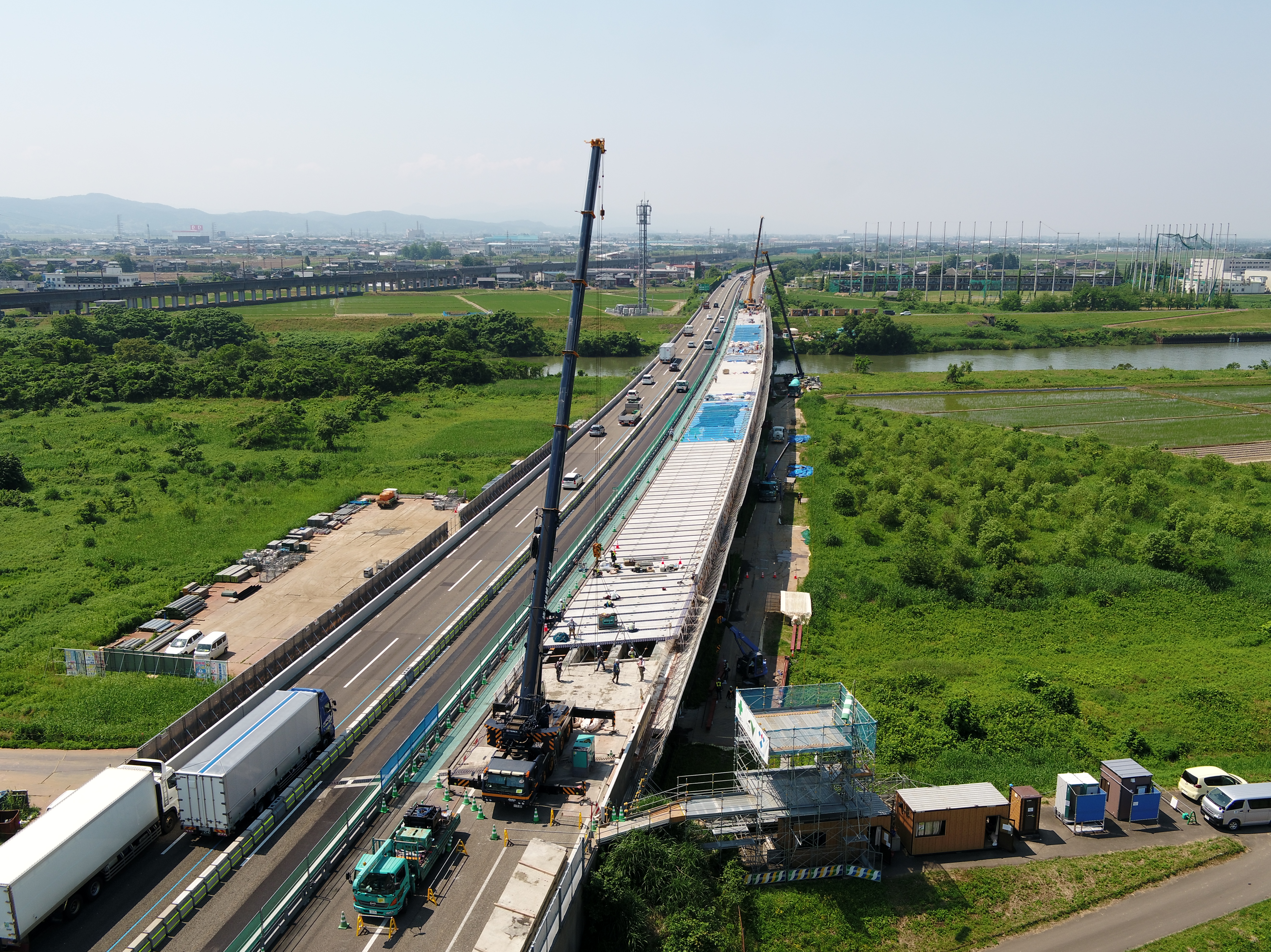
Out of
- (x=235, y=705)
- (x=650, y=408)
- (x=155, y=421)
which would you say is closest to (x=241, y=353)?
(x=155, y=421)

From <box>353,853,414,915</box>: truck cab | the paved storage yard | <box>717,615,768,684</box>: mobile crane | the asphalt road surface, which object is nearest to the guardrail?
the asphalt road surface

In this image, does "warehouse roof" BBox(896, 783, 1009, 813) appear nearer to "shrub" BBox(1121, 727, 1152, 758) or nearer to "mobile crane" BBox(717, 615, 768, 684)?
"shrub" BBox(1121, 727, 1152, 758)

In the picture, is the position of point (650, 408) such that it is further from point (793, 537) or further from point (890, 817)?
point (890, 817)

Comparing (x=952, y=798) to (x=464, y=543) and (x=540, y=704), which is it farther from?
(x=464, y=543)

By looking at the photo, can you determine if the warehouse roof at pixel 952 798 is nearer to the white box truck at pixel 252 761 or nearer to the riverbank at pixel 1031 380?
the white box truck at pixel 252 761

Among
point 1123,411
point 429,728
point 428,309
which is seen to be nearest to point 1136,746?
point 429,728

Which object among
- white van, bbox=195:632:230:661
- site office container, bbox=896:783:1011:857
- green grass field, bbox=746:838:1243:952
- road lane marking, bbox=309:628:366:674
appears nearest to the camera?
green grass field, bbox=746:838:1243:952

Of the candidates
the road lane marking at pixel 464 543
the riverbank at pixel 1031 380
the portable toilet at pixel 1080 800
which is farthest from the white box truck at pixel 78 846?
the riverbank at pixel 1031 380
